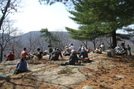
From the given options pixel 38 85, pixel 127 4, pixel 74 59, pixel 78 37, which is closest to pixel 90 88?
pixel 38 85

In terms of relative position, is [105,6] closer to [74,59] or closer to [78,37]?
[74,59]

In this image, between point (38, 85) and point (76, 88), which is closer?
point (76, 88)

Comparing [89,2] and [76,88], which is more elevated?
[89,2]

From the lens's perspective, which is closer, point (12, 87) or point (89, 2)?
point (12, 87)

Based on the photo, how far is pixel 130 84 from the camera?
4.31m

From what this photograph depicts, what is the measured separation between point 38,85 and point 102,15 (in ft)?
17.9

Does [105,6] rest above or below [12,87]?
above

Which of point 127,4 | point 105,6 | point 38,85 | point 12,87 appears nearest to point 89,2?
point 105,6

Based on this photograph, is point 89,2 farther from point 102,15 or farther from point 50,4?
point 50,4

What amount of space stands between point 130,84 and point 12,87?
4.33m

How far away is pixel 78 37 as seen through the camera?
17.2 meters

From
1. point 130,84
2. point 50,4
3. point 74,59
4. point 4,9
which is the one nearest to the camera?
point 130,84

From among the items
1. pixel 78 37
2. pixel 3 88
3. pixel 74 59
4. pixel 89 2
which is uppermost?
pixel 89 2

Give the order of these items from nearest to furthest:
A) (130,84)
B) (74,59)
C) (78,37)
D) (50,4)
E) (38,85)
A: (130,84) < (38,85) < (50,4) < (74,59) < (78,37)
